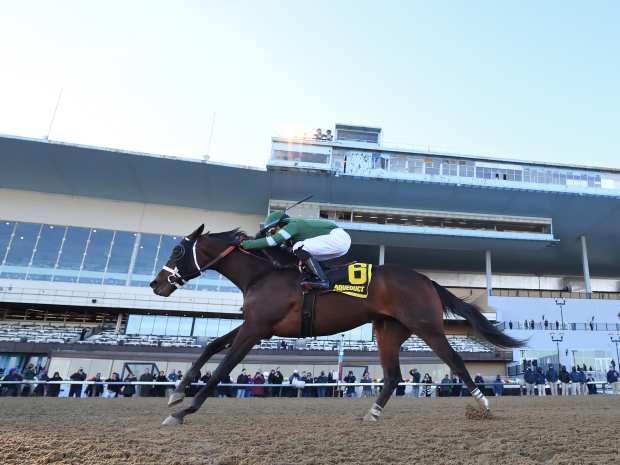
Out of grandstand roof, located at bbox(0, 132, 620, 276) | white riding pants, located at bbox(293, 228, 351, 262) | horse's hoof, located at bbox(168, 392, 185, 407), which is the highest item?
grandstand roof, located at bbox(0, 132, 620, 276)

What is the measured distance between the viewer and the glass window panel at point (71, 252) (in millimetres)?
38031

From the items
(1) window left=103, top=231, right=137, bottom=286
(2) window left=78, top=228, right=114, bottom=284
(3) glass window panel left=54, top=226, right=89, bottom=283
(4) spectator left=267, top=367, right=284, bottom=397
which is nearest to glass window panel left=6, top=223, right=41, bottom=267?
(3) glass window panel left=54, top=226, right=89, bottom=283

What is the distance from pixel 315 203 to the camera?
39.4 meters

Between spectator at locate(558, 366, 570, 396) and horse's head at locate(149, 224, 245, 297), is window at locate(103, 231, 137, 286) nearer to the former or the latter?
spectator at locate(558, 366, 570, 396)

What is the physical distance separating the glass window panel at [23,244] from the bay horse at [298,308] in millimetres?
39655

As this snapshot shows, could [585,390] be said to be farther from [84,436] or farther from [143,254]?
[143,254]

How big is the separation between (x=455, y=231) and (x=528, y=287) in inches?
860

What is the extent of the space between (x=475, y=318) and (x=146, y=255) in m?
38.3

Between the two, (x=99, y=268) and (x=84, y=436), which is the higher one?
(x=99, y=268)

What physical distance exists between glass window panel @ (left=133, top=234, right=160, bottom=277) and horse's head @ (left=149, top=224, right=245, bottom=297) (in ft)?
118

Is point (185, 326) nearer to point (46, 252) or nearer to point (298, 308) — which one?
point (46, 252)

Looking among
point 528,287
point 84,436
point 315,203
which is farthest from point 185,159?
point 528,287

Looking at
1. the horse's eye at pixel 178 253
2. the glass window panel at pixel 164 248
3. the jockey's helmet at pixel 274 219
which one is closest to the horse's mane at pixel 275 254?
the jockey's helmet at pixel 274 219

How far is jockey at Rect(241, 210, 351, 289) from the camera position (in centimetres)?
509
